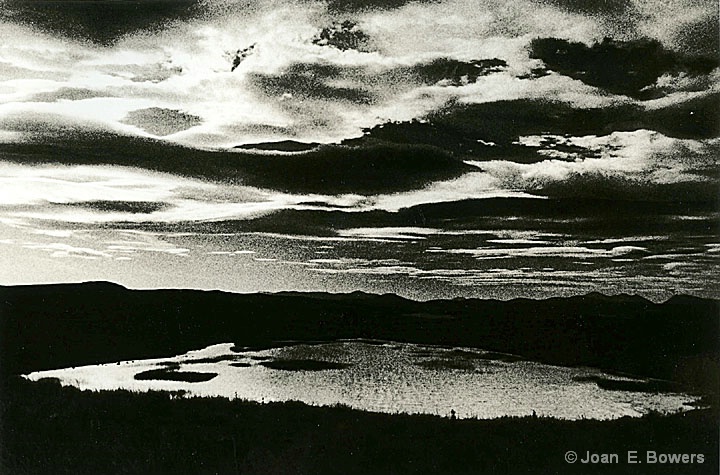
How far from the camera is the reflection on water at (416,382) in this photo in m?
1.57

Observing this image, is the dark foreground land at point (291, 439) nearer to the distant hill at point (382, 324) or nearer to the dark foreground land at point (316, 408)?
the dark foreground land at point (316, 408)

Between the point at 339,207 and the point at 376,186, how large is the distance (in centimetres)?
11

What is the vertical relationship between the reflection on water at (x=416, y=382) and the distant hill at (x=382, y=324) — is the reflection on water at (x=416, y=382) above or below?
below

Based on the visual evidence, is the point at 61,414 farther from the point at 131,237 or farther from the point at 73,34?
the point at 73,34

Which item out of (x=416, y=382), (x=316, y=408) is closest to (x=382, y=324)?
(x=416, y=382)

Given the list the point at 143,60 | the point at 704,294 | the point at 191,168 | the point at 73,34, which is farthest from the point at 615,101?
the point at 73,34

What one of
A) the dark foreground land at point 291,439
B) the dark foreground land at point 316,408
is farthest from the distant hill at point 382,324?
the dark foreground land at point 291,439

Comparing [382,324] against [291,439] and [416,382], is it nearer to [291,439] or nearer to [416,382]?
[416,382]

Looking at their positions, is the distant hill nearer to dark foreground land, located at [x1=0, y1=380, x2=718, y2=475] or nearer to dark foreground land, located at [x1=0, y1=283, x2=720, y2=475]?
dark foreground land, located at [x1=0, y1=283, x2=720, y2=475]

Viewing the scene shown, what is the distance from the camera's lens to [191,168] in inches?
64.1

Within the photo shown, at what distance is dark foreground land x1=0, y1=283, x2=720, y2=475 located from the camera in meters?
1.57

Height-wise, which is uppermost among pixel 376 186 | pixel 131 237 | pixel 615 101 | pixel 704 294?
pixel 615 101

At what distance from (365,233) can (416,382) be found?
389 mm

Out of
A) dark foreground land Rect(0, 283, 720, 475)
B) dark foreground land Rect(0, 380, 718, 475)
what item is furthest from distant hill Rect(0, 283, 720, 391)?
dark foreground land Rect(0, 380, 718, 475)
